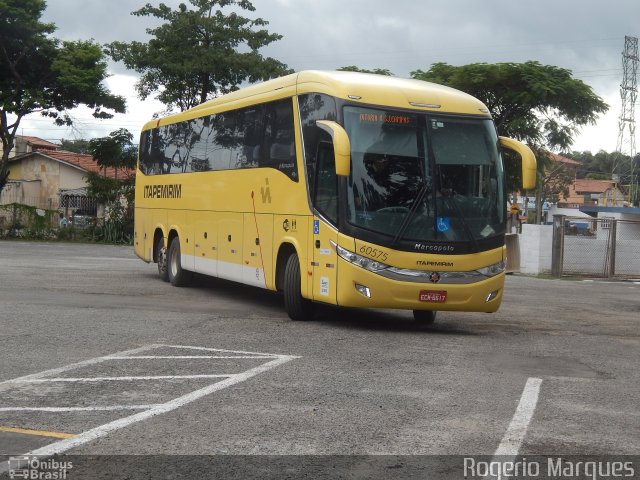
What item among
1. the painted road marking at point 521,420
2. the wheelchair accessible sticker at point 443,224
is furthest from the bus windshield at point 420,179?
the painted road marking at point 521,420

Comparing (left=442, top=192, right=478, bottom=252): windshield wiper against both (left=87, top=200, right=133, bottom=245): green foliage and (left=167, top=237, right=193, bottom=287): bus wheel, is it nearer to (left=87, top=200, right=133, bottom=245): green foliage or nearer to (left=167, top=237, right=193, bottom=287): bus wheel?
(left=167, top=237, right=193, bottom=287): bus wheel

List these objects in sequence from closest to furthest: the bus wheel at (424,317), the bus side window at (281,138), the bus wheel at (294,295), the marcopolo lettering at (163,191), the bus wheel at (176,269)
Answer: the bus wheel at (294,295), the bus side window at (281,138), the bus wheel at (424,317), the bus wheel at (176,269), the marcopolo lettering at (163,191)

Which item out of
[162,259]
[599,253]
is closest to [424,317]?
[162,259]

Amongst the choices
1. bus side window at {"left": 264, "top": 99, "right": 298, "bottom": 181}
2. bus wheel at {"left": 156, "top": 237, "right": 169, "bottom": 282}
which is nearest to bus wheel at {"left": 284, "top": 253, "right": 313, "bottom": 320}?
bus side window at {"left": 264, "top": 99, "right": 298, "bottom": 181}

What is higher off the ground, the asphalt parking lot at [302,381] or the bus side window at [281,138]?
the bus side window at [281,138]

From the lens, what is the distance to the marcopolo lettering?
20422 mm

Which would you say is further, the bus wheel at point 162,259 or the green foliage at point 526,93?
the green foliage at point 526,93

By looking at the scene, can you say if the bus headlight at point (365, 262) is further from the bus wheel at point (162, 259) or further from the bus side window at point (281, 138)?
the bus wheel at point (162, 259)

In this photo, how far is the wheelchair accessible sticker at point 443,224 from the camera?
1330cm

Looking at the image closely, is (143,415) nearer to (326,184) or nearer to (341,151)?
(341,151)

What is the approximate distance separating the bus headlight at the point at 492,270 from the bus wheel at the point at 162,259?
9.21 meters

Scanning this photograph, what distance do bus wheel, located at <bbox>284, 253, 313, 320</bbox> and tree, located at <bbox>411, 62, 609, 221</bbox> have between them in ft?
94.1

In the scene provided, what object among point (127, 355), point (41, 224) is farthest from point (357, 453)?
point (41, 224)

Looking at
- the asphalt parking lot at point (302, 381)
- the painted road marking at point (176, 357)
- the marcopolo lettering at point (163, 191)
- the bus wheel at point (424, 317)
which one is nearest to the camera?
the asphalt parking lot at point (302, 381)
